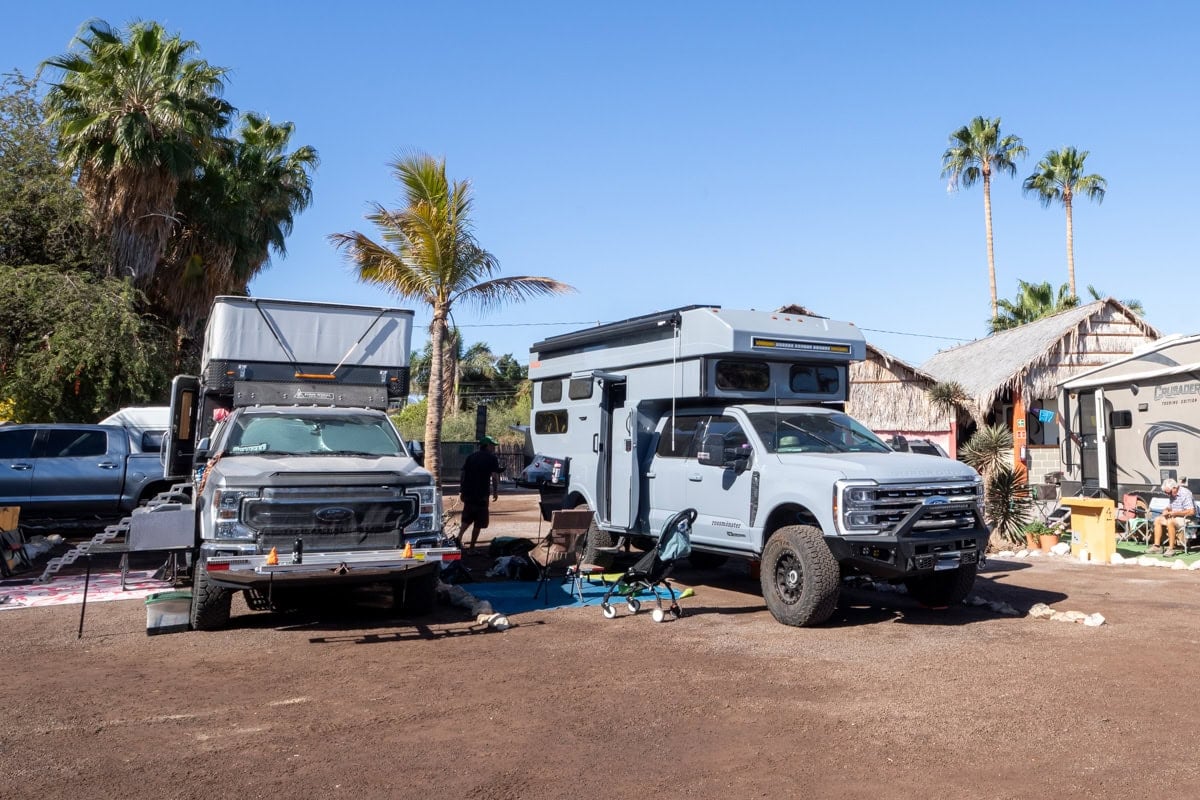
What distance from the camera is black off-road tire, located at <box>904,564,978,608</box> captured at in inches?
378

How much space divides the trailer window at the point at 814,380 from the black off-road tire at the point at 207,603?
6.45m

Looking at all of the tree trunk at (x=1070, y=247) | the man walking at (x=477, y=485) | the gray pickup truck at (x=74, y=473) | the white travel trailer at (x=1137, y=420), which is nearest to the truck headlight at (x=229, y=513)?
the man walking at (x=477, y=485)

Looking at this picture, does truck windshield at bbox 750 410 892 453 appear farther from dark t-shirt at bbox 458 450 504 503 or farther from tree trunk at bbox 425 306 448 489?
tree trunk at bbox 425 306 448 489

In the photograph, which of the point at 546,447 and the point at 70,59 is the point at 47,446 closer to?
the point at 546,447

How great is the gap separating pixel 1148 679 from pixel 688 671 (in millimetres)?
3218

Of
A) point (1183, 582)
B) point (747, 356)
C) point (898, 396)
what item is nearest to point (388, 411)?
point (747, 356)

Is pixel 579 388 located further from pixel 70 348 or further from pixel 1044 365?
pixel 1044 365

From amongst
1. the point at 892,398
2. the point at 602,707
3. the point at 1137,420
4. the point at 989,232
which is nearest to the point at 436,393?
the point at 602,707

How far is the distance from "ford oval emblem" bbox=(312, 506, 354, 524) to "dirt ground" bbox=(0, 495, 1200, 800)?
103cm

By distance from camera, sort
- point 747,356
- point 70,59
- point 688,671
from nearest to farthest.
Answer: point 688,671 → point 747,356 → point 70,59

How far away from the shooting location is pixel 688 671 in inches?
284

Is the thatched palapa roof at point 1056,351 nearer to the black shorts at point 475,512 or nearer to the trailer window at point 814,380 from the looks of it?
the trailer window at point 814,380

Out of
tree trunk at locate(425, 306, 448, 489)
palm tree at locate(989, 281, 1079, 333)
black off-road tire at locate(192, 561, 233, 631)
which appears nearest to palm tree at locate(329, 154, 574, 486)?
tree trunk at locate(425, 306, 448, 489)

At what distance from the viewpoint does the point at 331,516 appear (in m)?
8.36
